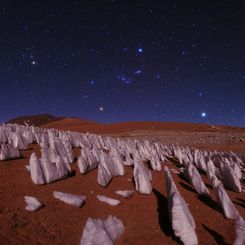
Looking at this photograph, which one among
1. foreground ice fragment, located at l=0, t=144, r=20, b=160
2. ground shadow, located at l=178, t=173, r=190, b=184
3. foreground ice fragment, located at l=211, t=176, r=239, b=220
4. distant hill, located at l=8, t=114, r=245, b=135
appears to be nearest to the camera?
foreground ice fragment, located at l=211, t=176, r=239, b=220

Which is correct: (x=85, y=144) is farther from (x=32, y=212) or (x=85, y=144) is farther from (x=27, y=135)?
(x=32, y=212)

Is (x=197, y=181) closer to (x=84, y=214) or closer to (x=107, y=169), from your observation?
(x=107, y=169)

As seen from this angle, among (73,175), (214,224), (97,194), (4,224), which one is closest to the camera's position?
(4,224)

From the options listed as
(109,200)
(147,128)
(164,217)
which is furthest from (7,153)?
(147,128)

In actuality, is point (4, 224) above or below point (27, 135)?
below

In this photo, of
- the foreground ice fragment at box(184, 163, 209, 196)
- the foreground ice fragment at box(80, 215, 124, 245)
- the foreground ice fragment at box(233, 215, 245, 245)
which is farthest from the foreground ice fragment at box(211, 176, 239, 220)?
the foreground ice fragment at box(80, 215, 124, 245)

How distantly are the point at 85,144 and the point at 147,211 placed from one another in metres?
9.14

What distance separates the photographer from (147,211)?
6992mm

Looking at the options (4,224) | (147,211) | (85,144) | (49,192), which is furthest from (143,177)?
(85,144)

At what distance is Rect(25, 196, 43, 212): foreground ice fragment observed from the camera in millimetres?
5920

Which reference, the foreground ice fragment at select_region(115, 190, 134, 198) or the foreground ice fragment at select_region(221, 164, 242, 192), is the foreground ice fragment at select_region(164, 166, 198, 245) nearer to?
the foreground ice fragment at select_region(115, 190, 134, 198)

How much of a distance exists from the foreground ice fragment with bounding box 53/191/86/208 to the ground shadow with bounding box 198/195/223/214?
3.73m

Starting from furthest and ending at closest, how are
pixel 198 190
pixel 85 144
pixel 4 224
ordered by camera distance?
pixel 85 144
pixel 198 190
pixel 4 224

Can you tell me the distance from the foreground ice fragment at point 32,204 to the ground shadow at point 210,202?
4.74 meters
